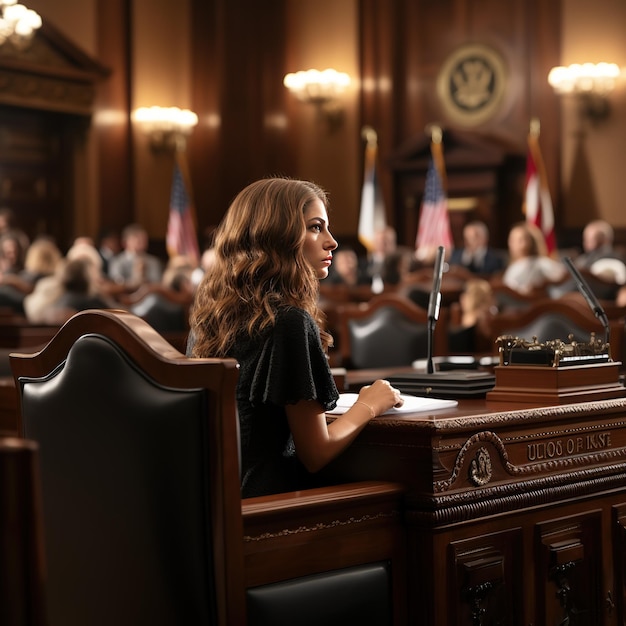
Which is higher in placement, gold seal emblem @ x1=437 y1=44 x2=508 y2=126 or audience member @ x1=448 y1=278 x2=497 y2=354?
gold seal emblem @ x1=437 y1=44 x2=508 y2=126

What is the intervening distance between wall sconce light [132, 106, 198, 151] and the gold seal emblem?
3217 mm

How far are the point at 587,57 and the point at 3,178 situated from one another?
258 inches

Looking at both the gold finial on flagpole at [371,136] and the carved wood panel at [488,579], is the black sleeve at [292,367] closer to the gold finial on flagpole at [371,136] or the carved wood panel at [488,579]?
the carved wood panel at [488,579]

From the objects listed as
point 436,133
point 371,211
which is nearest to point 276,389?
point 436,133

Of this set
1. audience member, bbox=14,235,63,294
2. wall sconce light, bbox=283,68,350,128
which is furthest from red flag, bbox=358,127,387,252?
audience member, bbox=14,235,63,294

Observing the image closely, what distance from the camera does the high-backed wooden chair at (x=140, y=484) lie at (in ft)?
5.93

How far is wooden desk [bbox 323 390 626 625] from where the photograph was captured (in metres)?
2.15

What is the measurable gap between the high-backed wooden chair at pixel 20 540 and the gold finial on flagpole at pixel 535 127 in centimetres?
1192

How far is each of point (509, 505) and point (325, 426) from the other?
44cm

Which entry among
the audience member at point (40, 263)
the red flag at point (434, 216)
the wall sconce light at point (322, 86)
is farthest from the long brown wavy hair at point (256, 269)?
the wall sconce light at point (322, 86)

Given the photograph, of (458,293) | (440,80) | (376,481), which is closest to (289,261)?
(376,481)

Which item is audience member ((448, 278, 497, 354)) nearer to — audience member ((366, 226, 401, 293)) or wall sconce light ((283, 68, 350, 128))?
audience member ((366, 226, 401, 293))

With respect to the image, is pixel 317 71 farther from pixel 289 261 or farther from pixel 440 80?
pixel 289 261

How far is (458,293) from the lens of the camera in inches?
304
